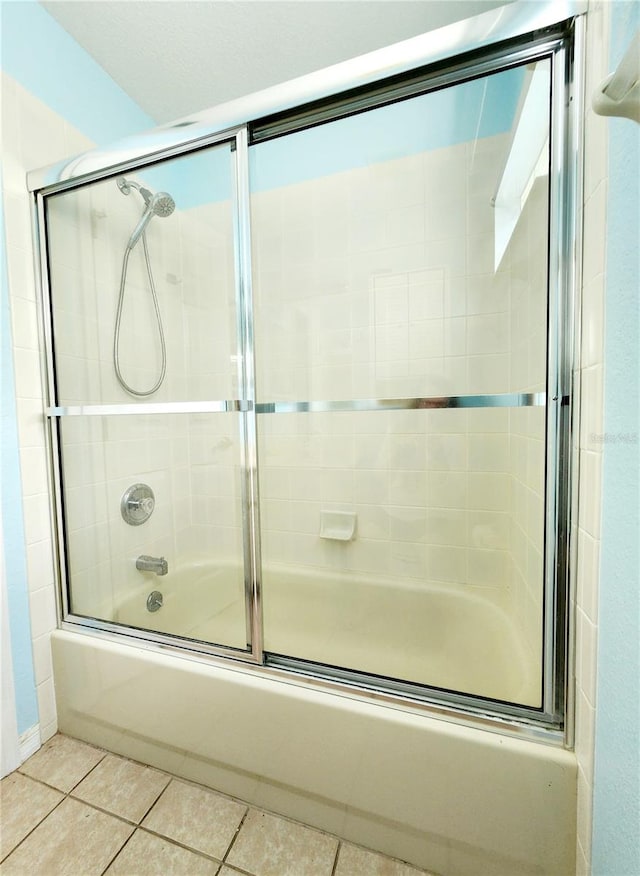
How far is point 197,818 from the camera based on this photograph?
930mm

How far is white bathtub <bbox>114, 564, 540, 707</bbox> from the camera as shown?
1076 mm

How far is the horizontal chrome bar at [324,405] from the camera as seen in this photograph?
81 centimetres

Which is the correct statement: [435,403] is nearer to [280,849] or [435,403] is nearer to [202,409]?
[202,409]

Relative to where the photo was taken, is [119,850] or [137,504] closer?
[119,850]

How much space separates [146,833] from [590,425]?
1408 millimetres

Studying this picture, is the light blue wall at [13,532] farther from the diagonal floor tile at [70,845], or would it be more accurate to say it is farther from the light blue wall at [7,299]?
the diagonal floor tile at [70,845]

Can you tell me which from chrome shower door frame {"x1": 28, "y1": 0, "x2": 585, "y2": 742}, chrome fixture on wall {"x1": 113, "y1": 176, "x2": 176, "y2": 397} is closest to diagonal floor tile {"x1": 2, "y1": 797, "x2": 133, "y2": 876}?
chrome shower door frame {"x1": 28, "y1": 0, "x2": 585, "y2": 742}

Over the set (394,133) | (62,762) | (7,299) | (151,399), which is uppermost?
(394,133)

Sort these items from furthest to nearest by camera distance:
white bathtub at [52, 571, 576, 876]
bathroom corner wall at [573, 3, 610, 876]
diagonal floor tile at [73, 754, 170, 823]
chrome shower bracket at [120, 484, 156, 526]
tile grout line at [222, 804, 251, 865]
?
chrome shower bracket at [120, 484, 156, 526]
diagonal floor tile at [73, 754, 170, 823]
tile grout line at [222, 804, 251, 865]
white bathtub at [52, 571, 576, 876]
bathroom corner wall at [573, 3, 610, 876]

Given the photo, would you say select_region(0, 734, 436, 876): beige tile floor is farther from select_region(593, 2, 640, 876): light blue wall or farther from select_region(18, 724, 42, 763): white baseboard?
select_region(593, 2, 640, 876): light blue wall

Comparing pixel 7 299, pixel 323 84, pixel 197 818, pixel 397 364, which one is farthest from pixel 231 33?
pixel 197 818

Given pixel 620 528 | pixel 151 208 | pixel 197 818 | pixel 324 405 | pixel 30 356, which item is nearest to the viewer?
pixel 620 528

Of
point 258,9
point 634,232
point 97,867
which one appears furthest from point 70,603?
point 258,9

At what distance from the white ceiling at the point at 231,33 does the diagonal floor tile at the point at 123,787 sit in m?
2.40
